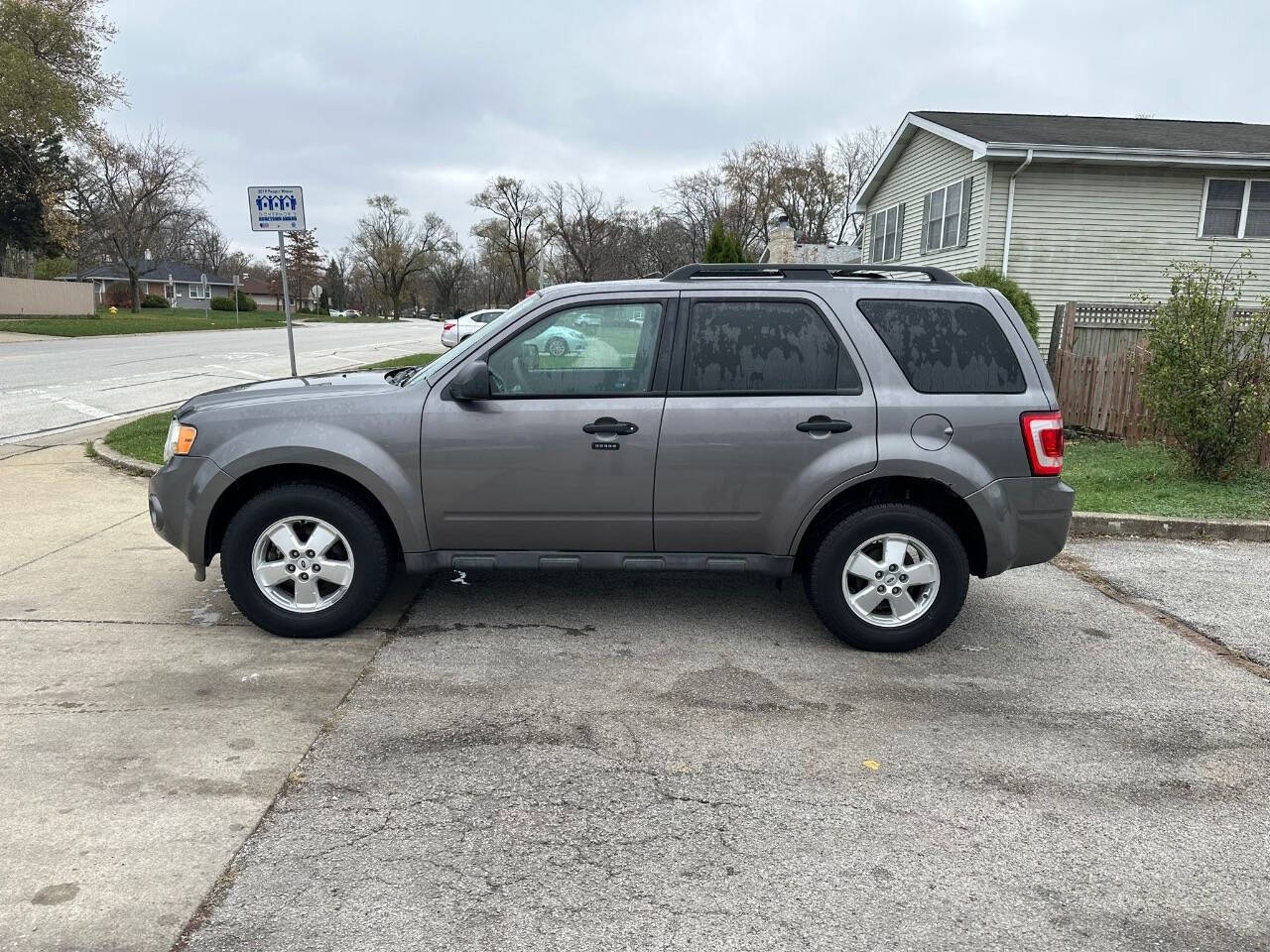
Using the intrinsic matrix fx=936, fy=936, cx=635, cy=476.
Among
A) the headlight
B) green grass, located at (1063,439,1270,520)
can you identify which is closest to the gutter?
green grass, located at (1063,439,1270,520)

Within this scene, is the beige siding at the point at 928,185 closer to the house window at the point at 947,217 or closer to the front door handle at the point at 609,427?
the house window at the point at 947,217

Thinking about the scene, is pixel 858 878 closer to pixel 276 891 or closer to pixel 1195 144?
pixel 276 891

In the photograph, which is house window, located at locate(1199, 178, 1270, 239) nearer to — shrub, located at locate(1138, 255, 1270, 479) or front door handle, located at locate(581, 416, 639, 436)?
shrub, located at locate(1138, 255, 1270, 479)

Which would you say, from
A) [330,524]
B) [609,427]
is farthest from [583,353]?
[330,524]

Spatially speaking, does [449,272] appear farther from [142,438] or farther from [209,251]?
[142,438]

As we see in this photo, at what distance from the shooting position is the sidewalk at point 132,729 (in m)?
2.69

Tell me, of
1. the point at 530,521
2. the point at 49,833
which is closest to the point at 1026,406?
the point at 530,521

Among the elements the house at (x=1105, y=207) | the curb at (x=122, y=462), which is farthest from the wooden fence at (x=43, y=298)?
the house at (x=1105, y=207)

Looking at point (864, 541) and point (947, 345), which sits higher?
point (947, 345)

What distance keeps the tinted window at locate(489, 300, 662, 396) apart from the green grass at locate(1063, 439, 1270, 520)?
4.75 metres

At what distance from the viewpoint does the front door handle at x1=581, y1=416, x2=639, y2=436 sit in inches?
179

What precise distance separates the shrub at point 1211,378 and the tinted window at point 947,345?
481 centimetres

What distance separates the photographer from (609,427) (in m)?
4.54

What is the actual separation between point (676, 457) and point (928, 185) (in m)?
19.5
